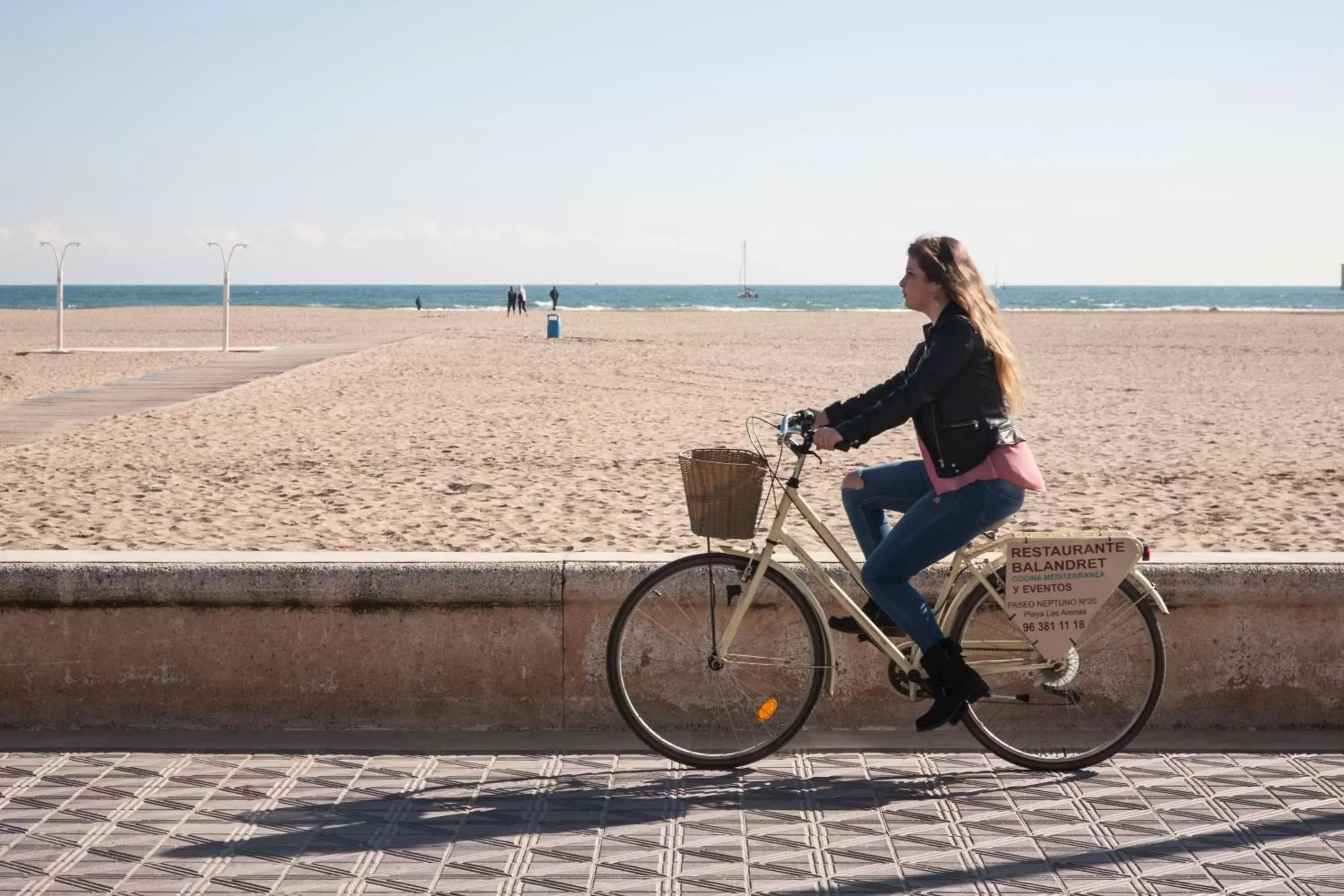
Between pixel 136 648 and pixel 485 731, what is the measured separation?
1.20 m

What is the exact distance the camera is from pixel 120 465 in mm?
12508

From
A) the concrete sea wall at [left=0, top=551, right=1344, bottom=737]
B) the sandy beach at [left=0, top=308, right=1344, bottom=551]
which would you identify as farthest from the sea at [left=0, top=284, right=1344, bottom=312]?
the concrete sea wall at [left=0, top=551, right=1344, bottom=737]

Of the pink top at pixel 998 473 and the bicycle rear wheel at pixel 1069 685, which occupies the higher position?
the pink top at pixel 998 473

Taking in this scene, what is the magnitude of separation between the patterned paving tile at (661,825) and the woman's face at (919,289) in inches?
56.8

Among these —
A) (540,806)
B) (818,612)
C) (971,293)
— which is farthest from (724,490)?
(540,806)

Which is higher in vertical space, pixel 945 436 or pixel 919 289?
pixel 919 289

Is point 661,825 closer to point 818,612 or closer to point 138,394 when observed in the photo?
point 818,612

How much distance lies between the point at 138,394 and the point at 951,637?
56.5ft

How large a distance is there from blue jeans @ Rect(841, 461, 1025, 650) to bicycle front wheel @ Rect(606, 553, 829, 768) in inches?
10.1

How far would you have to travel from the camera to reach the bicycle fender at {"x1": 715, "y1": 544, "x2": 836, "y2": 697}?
4566 millimetres

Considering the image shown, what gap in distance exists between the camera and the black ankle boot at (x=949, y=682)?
14.7ft

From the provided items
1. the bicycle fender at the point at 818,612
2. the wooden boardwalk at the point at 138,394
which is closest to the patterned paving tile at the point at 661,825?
the bicycle fender at the point at 818,612

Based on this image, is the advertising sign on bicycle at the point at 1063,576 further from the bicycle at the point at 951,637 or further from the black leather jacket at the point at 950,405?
the black leather jacket at the point at 950,405

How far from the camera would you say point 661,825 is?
13.4ft
